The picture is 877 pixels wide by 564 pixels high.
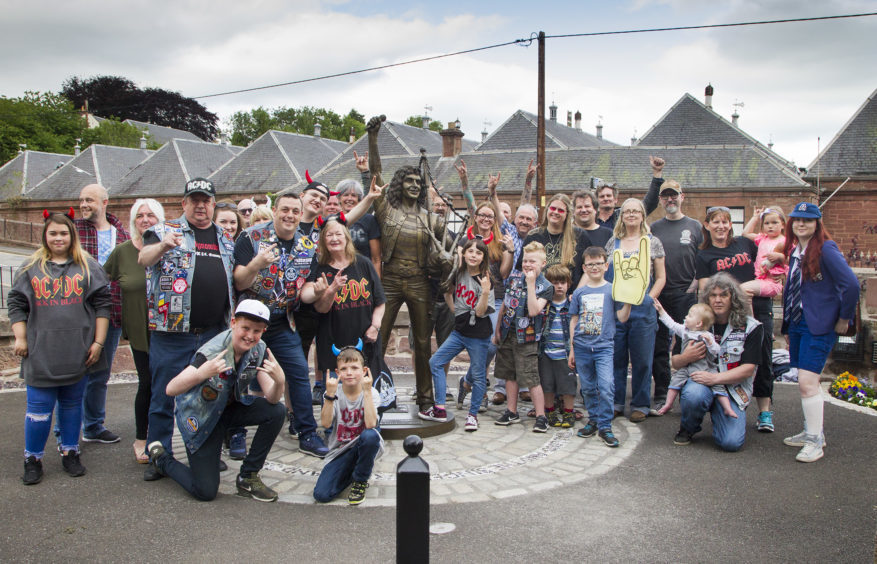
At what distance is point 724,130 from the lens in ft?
124

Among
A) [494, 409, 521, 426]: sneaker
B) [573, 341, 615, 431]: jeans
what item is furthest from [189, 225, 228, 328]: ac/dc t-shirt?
[573, 341, 615, 431]: jeans

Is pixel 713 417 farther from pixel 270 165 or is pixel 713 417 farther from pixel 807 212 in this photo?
pixel 270 165

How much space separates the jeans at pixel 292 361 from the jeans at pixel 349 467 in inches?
37.9

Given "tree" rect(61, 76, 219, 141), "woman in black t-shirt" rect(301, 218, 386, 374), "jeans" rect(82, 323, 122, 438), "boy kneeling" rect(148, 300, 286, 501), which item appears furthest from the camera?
"tree" rect(61, 76, 219, 141)

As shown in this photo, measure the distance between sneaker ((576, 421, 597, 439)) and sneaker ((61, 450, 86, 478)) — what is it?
399 cm

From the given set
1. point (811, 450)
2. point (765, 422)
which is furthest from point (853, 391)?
point (811, 450)

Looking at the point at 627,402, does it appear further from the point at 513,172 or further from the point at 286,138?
the point at 286,138

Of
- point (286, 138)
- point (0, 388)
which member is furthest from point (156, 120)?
point (0, 388)

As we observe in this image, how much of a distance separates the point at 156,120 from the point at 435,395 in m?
72.7

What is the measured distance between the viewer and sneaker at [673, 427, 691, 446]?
573 cm

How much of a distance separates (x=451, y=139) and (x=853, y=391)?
30.9m

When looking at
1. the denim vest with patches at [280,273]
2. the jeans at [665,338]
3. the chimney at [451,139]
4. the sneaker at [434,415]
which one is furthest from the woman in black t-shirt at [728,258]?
the chimney at [451,139]

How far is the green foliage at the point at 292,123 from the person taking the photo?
72500 mm

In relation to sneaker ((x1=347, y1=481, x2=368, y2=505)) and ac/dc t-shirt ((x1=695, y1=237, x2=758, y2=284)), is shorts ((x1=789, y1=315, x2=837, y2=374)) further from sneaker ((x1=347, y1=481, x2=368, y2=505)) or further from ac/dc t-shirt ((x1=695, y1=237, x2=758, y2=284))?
sneaker ((x1=347, y1=481, x2=368, y2=505))
